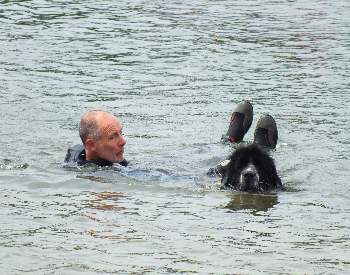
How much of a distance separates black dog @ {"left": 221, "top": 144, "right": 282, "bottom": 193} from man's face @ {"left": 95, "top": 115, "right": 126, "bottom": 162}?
58.0 inches

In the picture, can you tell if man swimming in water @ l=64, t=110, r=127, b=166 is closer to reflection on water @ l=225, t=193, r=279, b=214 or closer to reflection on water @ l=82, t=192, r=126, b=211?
reflection on water @ l=82, t=192, r=126, b=211

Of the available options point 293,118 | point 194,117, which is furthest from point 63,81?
point 293,118

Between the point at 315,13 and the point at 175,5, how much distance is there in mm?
3604

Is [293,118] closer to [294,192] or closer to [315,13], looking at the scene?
[294,192]

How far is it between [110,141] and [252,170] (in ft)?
5.97

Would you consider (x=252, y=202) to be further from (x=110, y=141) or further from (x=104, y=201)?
(x=110, y=141)

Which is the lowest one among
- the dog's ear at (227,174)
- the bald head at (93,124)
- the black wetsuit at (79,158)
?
the black wetsuit at (79,158)

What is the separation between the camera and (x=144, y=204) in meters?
9.70

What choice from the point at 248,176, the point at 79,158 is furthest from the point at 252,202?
the point at 79,158

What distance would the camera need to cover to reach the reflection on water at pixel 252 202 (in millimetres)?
9586

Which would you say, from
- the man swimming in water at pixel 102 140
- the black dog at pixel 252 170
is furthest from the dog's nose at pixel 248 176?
the man swimming in water at pixel 102 140

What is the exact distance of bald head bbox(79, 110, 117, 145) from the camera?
11164 mm

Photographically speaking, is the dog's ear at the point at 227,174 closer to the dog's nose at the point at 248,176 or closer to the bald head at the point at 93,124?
the dog's nose at the point at 248,176

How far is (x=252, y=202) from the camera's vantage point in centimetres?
984
